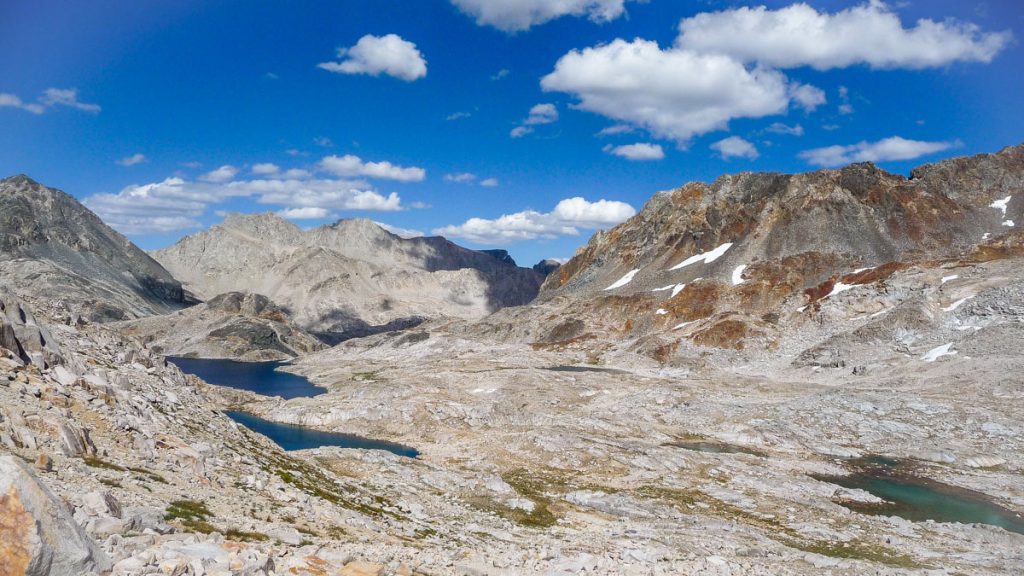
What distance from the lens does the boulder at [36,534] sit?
15.7 meters

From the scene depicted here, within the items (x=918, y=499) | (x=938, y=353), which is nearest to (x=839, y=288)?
(x=938, y=353)

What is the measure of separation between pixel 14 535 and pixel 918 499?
80728mm

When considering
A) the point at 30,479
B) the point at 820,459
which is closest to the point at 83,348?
the point at 30,479

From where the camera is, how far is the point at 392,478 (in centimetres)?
6072

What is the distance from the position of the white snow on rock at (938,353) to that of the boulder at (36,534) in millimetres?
148705

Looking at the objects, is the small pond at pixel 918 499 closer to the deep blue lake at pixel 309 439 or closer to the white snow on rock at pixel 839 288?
the deep blue lake at pixel 309 439

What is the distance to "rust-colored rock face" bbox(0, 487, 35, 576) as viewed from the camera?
50.9 feet

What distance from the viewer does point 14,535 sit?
623 inches

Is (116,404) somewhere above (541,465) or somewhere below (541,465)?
above

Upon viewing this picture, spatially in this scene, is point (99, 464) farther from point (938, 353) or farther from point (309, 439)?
point (938, 353)

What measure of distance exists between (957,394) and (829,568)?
3391 inches

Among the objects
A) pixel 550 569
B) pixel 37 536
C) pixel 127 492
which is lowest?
A: pixel 550 569

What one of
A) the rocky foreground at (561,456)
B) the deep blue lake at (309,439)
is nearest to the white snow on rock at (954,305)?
the rocky foreground at (561,456)

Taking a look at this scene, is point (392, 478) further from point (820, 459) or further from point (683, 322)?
point (683, 322)
